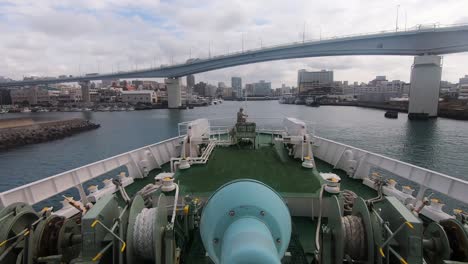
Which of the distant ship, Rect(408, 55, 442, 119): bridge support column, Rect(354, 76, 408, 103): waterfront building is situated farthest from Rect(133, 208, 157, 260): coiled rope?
Rect(354, 76, 408, 103): waterfront building

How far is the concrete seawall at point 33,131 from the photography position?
38625mm

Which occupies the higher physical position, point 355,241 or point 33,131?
point 355,241

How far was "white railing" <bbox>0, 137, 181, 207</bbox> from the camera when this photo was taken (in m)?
5.90

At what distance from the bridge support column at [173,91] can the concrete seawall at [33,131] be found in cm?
4031

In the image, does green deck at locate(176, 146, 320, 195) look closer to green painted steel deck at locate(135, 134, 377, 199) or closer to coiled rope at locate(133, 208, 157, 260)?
green painted steel deck at locate(135, 134, 377, 199)

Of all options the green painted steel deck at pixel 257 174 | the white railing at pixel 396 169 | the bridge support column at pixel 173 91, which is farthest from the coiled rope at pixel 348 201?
the bridge support column at pixel 173 91

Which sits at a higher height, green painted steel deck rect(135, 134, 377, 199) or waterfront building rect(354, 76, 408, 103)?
waterfront building rect(354, 76, 408, 103)

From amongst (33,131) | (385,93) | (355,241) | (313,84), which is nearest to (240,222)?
(355,241)

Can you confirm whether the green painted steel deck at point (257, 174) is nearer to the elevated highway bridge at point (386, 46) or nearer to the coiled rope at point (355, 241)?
the coiled rope at point (355, 241)

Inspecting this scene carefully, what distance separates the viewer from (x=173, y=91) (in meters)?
97.4

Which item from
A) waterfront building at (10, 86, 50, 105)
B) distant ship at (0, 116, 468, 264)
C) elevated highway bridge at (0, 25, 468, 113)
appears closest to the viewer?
distant ship at (0, 116, 468, 264)

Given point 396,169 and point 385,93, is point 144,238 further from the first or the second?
point 385,93

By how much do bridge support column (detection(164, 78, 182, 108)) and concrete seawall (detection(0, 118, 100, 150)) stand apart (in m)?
40.3

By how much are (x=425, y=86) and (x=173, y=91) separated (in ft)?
268
